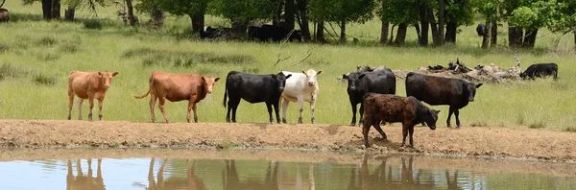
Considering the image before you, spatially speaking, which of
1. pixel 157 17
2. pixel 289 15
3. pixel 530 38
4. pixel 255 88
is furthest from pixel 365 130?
pixel 157 17

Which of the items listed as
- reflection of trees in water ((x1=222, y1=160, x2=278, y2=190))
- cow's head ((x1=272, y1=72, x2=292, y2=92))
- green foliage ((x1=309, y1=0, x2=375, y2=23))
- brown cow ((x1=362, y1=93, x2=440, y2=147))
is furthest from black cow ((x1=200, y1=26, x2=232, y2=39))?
reflection of trees in water ((x1=222, y1=160, x2=278, y2=190))

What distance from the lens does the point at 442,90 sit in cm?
1953

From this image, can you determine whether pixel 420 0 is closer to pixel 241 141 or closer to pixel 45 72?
pixel 45 72

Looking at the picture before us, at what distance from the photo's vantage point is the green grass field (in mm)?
20891

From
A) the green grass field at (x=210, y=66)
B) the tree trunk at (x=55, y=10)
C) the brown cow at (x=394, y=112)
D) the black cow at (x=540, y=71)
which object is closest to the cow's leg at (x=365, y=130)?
the brown cow at (x=394, y=112)

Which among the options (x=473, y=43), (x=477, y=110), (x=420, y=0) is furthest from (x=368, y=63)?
(x=473, y=43)

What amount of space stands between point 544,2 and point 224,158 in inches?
903

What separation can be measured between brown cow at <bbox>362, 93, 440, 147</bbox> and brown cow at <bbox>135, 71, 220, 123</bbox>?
337cm

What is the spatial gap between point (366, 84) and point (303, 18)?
25.9 meters

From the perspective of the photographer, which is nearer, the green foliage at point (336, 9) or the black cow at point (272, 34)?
the green foliage at point (336, 9)

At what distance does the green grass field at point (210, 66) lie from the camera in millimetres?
20891

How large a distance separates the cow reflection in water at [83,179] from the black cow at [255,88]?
477 centimetres

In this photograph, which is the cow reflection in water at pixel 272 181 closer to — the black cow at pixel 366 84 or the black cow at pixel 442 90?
the black cow at pixel 366 84

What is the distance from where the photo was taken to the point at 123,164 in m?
15.6
